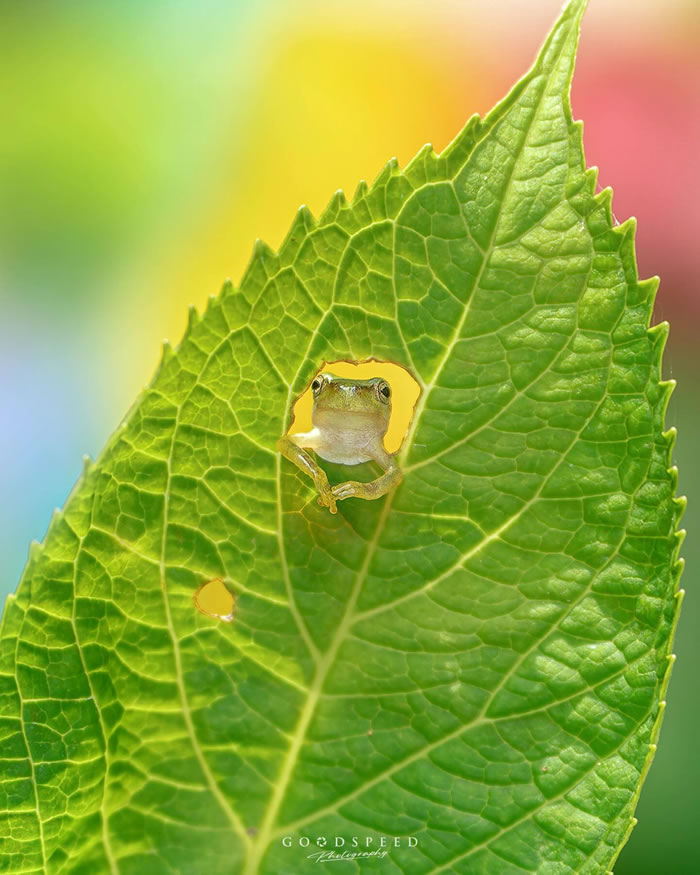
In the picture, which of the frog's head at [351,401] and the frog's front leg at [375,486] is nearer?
the frog's front leg at [375,486]

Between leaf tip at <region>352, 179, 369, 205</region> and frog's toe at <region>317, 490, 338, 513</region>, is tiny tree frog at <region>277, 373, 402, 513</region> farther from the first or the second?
leaf tip at <region>352, 179, 369, 205</region>

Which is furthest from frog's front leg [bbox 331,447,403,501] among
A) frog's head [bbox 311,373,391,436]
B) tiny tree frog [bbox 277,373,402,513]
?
frog's head [bbox 311,373,391,436]

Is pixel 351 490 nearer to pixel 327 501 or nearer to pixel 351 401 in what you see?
pixel 327 501

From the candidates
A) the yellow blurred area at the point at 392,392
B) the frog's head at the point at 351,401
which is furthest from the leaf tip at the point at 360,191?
the frog's head at the point at 351,401

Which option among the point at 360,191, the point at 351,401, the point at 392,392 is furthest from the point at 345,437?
the point at 392,392

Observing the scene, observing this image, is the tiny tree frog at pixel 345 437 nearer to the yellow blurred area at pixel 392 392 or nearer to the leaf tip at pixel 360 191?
the yellow blurred area at pixel 392 392

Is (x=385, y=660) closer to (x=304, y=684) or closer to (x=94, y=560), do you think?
(x=304, y=684)

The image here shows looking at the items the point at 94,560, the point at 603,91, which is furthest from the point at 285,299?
the point at 603,91
